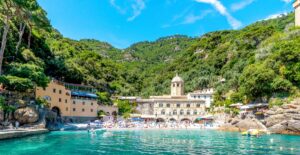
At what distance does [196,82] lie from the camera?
3447 inches

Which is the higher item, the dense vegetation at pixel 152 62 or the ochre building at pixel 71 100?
the dense vegetation at pixel 152 62

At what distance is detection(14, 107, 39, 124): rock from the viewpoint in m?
30.0

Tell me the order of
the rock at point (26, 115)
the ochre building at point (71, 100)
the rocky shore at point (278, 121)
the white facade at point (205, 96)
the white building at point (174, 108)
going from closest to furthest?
the rock at point (26, 115), the rocky shore at point (278, 121), the ochre building at point (71, 100), the white building at point (174, 108), the white facade at point (205, 96)

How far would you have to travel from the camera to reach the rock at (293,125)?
37031 millimetres

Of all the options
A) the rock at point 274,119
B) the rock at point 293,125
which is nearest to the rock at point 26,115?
the rock at point 274,119

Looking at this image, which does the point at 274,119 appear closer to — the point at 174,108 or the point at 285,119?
the point at 285,119

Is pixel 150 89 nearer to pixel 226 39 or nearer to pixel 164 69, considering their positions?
pixel 164 69

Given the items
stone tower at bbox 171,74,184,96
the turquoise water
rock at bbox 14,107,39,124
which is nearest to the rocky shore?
the turquoise water

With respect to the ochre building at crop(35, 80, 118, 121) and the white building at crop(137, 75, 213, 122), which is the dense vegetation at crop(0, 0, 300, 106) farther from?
the white building at crop(137, 75, 213, 122)

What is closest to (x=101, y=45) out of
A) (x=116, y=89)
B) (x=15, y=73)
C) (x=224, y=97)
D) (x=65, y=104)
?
(x=116, y=89)

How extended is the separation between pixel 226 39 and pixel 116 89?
2045 inches

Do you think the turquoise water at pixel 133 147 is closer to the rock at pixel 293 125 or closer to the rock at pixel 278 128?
the rock at pixel 293 125

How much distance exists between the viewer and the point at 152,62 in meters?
131

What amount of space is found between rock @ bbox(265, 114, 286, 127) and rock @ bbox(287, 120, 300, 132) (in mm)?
1515
